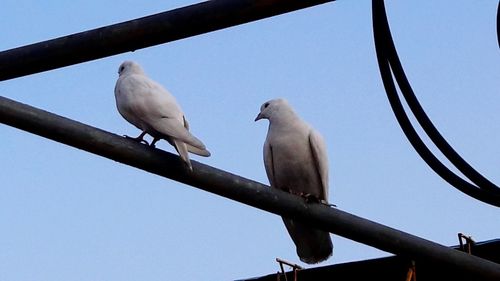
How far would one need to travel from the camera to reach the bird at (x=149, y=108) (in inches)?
180

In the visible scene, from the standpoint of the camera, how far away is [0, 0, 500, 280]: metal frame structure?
2.47 meters

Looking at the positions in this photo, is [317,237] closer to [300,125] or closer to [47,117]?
[300,125]

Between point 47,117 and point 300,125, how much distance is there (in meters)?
4.83

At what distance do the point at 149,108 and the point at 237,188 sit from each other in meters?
2.36

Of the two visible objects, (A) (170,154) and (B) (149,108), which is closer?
(A) (170,154)

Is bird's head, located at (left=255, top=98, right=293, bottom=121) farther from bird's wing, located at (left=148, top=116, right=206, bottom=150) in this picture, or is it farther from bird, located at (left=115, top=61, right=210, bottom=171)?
bird's wing, located at (left=148, top=116, right=206, bottom=150)

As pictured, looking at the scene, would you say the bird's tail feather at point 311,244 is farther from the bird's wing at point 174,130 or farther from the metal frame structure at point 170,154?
the metal frame structure at point 170,154

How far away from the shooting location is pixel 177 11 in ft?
8.21

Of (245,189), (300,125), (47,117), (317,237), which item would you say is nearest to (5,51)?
(47,117)

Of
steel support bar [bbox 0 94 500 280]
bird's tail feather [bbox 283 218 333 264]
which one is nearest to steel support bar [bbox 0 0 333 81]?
steel support bar [bbox 0 94 500 280]

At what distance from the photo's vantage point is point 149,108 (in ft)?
16.7

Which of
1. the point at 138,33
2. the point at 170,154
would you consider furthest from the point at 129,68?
the point at 138,33

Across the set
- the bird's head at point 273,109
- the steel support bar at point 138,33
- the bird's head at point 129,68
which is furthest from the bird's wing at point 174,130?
the bird's head at point 273,109

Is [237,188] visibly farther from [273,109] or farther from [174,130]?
[273,109]
